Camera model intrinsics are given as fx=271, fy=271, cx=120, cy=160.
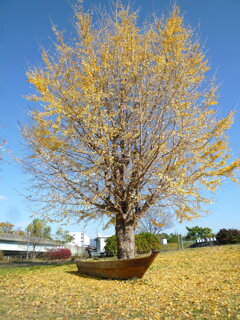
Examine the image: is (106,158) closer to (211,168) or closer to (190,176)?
(190,176)

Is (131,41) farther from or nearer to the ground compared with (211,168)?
farther from the ground

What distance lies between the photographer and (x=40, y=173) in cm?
1010

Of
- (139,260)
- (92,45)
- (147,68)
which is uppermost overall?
(92,45)

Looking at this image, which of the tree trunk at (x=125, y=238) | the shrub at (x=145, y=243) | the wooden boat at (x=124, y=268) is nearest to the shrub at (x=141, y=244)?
the shrub at (x=145, y=243)

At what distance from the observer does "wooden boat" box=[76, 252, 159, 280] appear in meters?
7.52

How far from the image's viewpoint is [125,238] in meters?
10.4

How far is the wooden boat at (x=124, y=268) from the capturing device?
296 inches

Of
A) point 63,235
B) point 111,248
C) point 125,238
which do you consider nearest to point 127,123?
point 125,238

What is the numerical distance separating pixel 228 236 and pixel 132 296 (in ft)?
50.1

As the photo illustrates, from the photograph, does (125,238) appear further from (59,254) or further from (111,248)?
(59,254)

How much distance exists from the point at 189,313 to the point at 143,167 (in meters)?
5.36

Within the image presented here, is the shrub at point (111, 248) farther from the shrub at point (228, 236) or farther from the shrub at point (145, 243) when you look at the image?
the shrub at point (228, 236)

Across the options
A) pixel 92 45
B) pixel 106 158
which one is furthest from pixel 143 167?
pixel 92 45

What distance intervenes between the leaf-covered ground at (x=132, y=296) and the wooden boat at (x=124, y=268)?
9.7 inches
